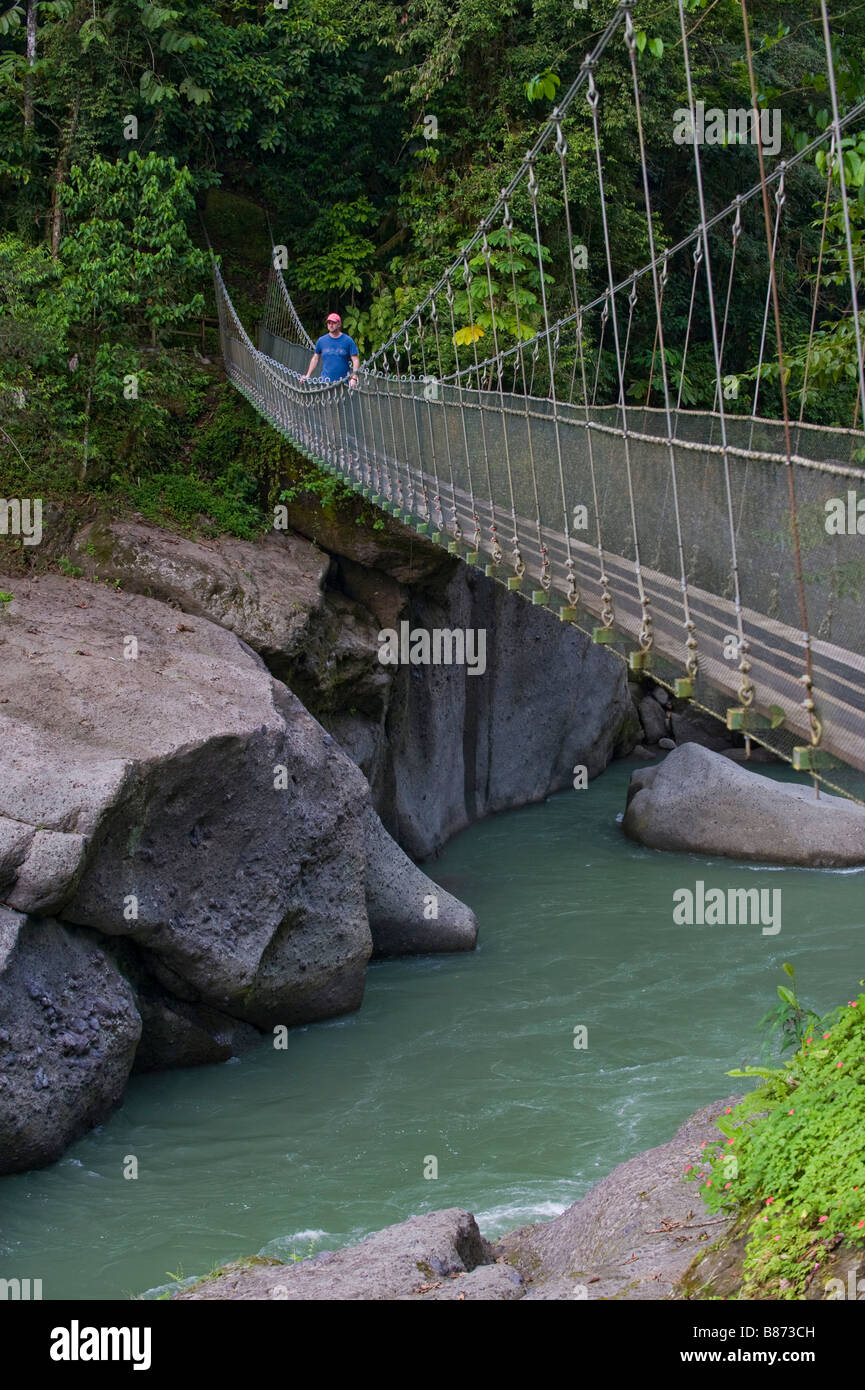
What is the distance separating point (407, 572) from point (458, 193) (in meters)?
3.72

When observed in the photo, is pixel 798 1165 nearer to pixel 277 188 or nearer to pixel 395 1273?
pixel 395 1273

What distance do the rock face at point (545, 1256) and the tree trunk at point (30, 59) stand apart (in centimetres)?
1050

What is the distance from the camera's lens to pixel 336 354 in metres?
9.13

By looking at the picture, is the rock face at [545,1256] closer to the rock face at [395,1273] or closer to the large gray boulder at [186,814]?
the rock face at [395,1273]

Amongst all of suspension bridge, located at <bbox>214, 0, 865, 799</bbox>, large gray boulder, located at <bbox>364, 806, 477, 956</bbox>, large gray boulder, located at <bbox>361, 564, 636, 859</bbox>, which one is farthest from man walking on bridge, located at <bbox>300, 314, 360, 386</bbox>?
large gray boulder, located at <bbox>364, 806, 477, 956</bbox>

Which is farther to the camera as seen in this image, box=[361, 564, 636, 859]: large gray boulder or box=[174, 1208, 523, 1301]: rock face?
box=[361, 564, 636, 859]: large gray boulder

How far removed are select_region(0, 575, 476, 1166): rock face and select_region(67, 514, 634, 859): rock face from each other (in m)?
1.01

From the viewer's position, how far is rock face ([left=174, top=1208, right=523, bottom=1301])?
3514mm

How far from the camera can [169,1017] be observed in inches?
256

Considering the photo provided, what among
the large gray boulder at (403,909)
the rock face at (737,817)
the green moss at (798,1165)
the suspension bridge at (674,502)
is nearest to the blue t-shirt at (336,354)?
the suspension bridge at (674,502)

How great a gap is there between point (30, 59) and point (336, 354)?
4727mm

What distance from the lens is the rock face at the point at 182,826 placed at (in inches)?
233

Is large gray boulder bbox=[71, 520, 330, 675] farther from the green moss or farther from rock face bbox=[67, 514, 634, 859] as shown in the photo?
the green moss

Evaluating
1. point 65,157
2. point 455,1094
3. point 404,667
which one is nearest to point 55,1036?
point 455,1094
